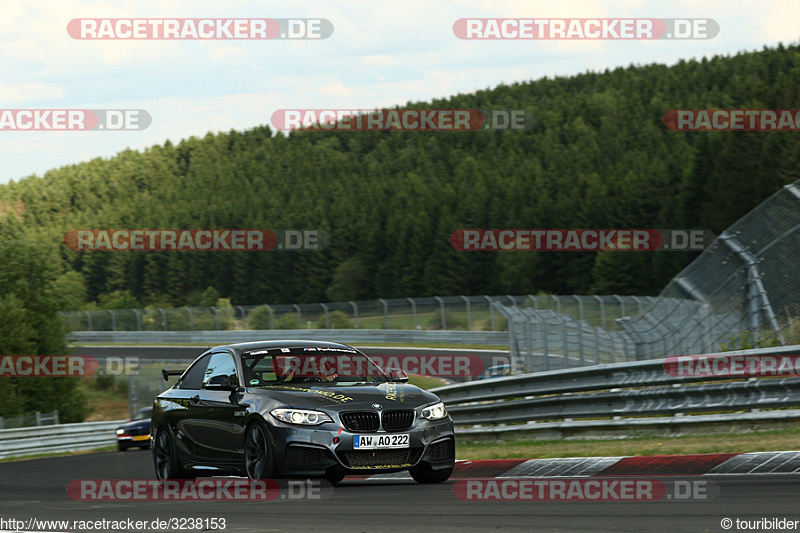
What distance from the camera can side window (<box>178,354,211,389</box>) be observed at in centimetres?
1022

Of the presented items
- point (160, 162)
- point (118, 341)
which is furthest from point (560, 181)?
point (160, 162)

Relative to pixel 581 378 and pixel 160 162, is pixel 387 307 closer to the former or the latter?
pixel 581 378

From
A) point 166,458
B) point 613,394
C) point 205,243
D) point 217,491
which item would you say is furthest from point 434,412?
point 205,243

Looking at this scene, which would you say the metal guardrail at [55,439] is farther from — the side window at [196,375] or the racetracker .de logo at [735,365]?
the racetracker .de logo at [735,365]

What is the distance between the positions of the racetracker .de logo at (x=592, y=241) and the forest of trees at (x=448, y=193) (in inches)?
49.6

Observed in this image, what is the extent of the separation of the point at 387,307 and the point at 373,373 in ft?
125

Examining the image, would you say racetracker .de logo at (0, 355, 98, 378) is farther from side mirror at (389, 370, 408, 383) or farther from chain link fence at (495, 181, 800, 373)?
side mirror at (389, 370, 408, 383)

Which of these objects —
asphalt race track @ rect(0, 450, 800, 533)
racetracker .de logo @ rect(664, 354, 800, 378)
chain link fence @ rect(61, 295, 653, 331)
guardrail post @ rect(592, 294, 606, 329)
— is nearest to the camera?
asphalt race track @ rect(0, 450, 800, 533)

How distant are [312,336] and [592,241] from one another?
134 ft

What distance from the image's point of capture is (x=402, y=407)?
879 cm

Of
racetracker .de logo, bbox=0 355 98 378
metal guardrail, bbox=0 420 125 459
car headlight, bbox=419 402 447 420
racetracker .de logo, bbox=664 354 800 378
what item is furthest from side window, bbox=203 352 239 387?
racetracker .de logo, bbox=0 355 98 378

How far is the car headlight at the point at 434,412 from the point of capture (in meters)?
8.94

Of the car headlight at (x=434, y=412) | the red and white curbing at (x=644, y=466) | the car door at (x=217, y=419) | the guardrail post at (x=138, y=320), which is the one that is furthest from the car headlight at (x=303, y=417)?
the guardrail post at (x=138, y=320)

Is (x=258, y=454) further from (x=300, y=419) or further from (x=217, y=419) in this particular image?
(x=217, y=419)
